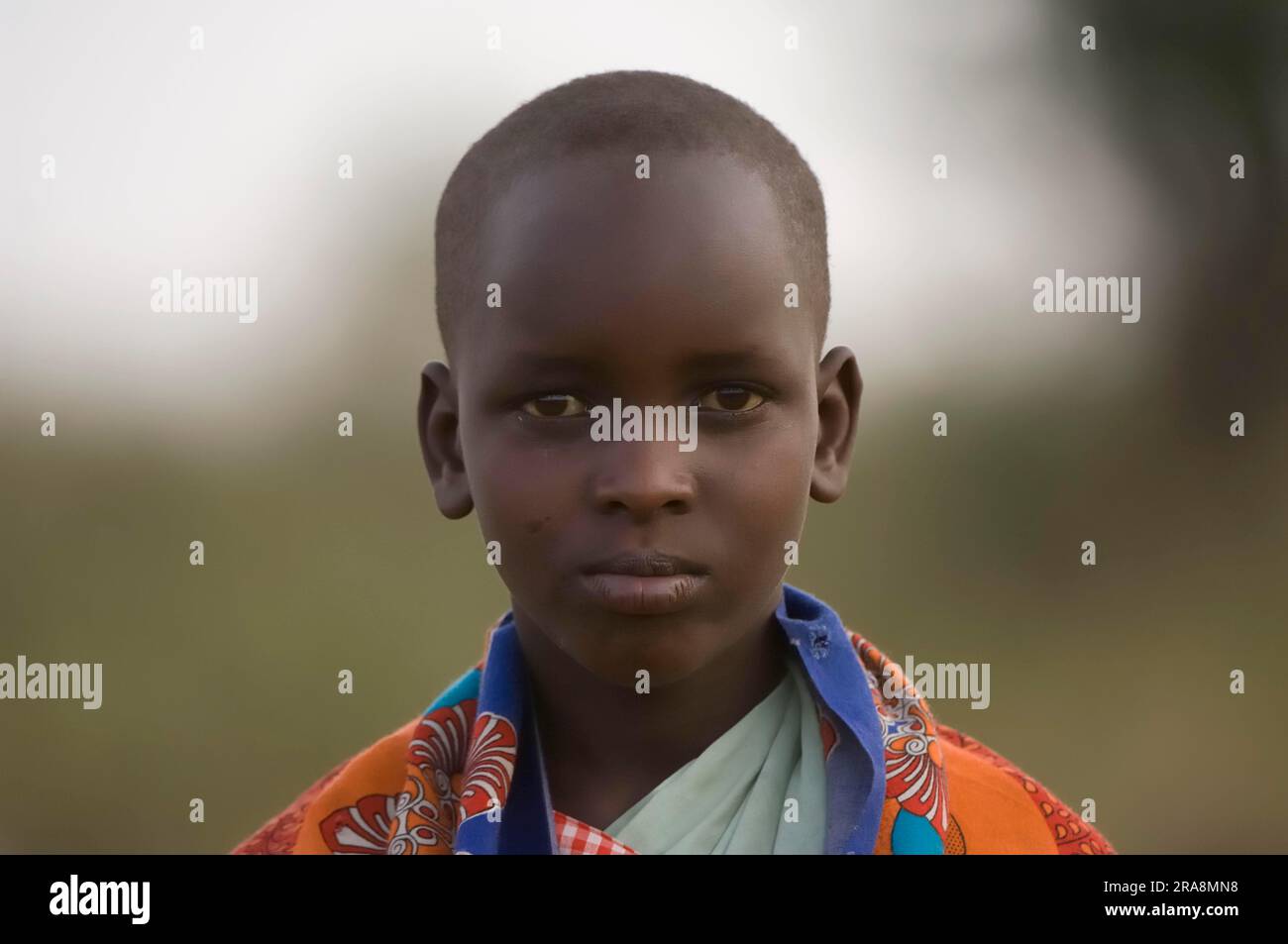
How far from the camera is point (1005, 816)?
1513 mm

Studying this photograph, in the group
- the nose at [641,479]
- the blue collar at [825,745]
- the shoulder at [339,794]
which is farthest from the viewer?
the shoulder at [339,794]

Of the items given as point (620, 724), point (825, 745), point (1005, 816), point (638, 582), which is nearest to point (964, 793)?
point (1005, 816)

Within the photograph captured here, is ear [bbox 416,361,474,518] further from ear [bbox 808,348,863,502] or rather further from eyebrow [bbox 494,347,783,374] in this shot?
ear [bbox 808,348,863,502]

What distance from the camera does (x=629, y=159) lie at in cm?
135

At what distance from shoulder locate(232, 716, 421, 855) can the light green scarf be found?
0.32 m

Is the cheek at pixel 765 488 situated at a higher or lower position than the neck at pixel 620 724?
higher

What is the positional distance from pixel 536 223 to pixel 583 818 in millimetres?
740

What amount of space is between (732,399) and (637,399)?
0.13 metres

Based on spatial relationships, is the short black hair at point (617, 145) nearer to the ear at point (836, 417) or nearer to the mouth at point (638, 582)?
the ear at point (836, 417)

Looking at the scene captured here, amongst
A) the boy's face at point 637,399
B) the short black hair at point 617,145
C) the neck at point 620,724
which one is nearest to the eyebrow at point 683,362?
the boy's face at point 637,399

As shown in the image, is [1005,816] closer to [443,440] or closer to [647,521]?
[647,521]

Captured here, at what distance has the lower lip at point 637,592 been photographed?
1305 millimetres

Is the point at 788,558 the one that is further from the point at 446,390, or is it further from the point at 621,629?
the point at 446,390
